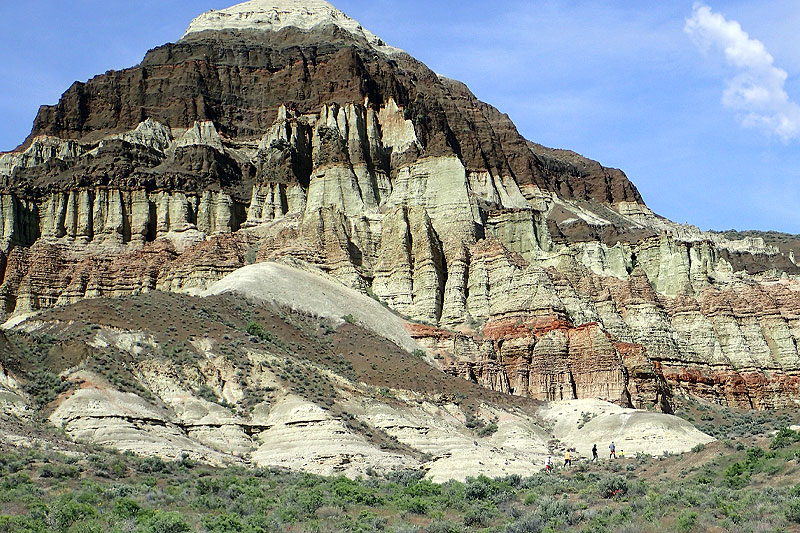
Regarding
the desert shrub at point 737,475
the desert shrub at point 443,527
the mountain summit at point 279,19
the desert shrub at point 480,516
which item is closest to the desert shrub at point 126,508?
the desert shrub at point 443,527

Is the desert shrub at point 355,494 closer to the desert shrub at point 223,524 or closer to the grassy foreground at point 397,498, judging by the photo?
the grassy foreground at point 397,498

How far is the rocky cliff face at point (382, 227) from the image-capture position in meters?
90.6

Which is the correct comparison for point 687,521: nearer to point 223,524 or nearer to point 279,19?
point 223,524

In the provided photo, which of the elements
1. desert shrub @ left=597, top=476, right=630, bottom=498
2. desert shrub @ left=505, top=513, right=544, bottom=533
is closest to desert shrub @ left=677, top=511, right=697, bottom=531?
desert shrub @ left=505, top=513, right=544, bottom=533

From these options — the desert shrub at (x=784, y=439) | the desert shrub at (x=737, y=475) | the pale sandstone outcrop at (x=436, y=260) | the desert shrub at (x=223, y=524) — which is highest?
the pale sandstone outcrop at (x=436, y=260)

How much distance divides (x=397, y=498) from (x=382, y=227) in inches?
2623

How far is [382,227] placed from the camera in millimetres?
102750

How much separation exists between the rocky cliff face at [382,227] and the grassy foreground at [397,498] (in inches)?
1499

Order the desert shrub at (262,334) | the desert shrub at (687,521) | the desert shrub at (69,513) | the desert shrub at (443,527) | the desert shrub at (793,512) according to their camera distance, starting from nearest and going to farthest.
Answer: the desert shrub at (793,512)
the desert shrub at (687,521)
the desert shrub at (69,513)
the desert shrub at (443,527)
the desert shrub at (262,334)

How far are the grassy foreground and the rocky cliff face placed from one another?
38.1 meters

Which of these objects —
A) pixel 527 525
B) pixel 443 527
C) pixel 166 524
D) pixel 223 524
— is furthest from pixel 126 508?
pixel 527 525

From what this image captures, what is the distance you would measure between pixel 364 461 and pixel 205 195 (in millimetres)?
68615

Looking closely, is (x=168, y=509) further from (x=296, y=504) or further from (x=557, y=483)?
(x=557, y=483)

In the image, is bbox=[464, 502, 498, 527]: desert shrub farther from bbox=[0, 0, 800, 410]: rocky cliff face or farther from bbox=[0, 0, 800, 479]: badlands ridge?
bbox=[0, 0, 800, 410]: rocky cliff face
